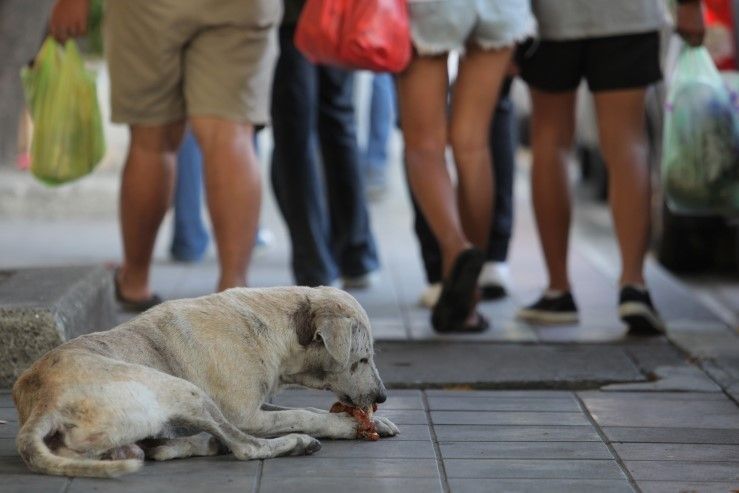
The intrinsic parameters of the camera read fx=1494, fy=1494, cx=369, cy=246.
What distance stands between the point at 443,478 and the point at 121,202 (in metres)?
2.77

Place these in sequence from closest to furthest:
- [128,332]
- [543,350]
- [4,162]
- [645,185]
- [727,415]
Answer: [128,332], [727,415], [543,350], [645,185], [4,162]

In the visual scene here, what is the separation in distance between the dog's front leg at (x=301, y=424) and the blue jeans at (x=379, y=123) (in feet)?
22.9

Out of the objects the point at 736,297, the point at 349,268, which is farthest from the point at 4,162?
the point at 736,297

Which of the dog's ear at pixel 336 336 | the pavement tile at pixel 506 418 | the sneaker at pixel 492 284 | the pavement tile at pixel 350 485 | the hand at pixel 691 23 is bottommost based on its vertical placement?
the sneaker at pixel 492 284

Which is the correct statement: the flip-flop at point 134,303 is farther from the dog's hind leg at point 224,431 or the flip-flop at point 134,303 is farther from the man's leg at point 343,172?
the dog's hind leg at point 224,431

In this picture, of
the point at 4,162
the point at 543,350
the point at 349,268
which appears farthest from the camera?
the point at 4,162

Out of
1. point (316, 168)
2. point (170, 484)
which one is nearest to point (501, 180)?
point (316, 168)

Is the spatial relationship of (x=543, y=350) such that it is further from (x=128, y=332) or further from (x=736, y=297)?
(x=736, y=297)

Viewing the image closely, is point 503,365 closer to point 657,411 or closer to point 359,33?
point 657,411

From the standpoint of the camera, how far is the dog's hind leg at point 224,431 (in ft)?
12.4

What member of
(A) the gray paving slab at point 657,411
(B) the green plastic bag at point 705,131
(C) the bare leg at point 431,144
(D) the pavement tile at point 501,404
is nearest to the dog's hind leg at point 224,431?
(D) the pavement tile at point 501,404

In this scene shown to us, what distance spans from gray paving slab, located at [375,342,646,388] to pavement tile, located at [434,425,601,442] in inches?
25.7

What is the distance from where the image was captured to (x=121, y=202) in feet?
20.3

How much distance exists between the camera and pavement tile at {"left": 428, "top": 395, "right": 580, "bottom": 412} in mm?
4727
